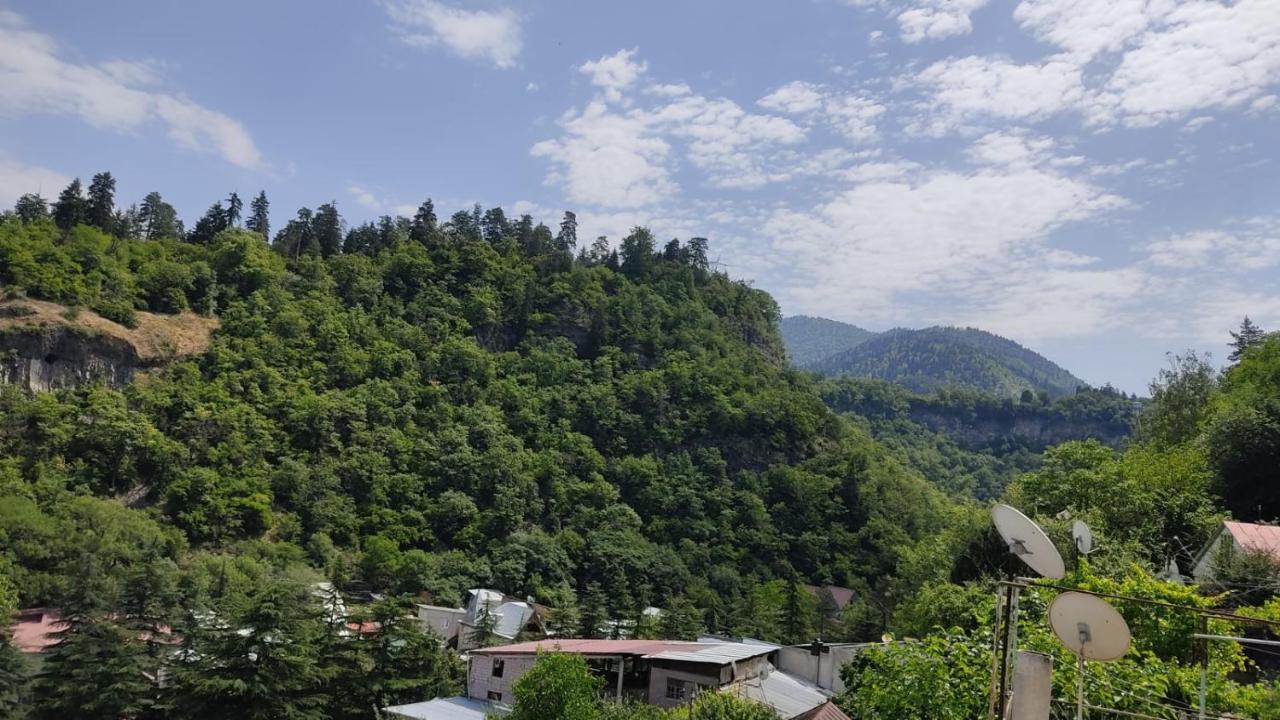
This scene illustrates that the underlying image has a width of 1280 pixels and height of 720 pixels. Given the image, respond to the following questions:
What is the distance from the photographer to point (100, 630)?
21219 mm

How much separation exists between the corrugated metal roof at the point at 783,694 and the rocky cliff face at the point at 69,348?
149 feet

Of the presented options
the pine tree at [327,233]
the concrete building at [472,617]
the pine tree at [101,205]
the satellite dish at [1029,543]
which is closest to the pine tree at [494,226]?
the pine tree at [327,233]

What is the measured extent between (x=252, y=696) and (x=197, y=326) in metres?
40.3

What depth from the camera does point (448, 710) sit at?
66.4 feet

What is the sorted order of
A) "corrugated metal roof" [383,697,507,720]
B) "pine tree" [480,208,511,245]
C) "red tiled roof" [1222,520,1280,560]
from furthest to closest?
"pine tree" [480,208,511,245]
"corrugated metal roof" [383,697,507,720]
"red tiled roof" [1222,520,1280,560]

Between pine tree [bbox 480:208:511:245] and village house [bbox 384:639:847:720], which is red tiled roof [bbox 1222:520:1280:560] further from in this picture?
pine tree [bbox 480:208:511:245]

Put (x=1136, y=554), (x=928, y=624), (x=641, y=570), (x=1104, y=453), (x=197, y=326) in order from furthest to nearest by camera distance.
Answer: (x=197, y=326) < (x=641, y=570) < (x=1104, y=453) < (x=928, y=624) < (x=1136, y=554)

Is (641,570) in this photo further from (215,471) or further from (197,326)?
(197,326)

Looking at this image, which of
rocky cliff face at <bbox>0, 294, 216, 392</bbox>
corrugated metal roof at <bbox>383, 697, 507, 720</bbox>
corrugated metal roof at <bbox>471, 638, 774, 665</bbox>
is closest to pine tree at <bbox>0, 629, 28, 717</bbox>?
corrugated metal roof at <bbox>383, 697, 507, 720</bbox>

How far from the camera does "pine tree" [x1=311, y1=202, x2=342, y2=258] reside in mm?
69062

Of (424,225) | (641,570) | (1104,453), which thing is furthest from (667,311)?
(1104,453)

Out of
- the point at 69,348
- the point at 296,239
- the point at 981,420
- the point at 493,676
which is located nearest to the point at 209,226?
the point at 296,239

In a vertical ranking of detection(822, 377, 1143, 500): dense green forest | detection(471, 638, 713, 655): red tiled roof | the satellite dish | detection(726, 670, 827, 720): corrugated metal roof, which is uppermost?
detection(822, 377, 1143, 500): dense green forest

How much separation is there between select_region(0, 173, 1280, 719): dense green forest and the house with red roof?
1278 mm
